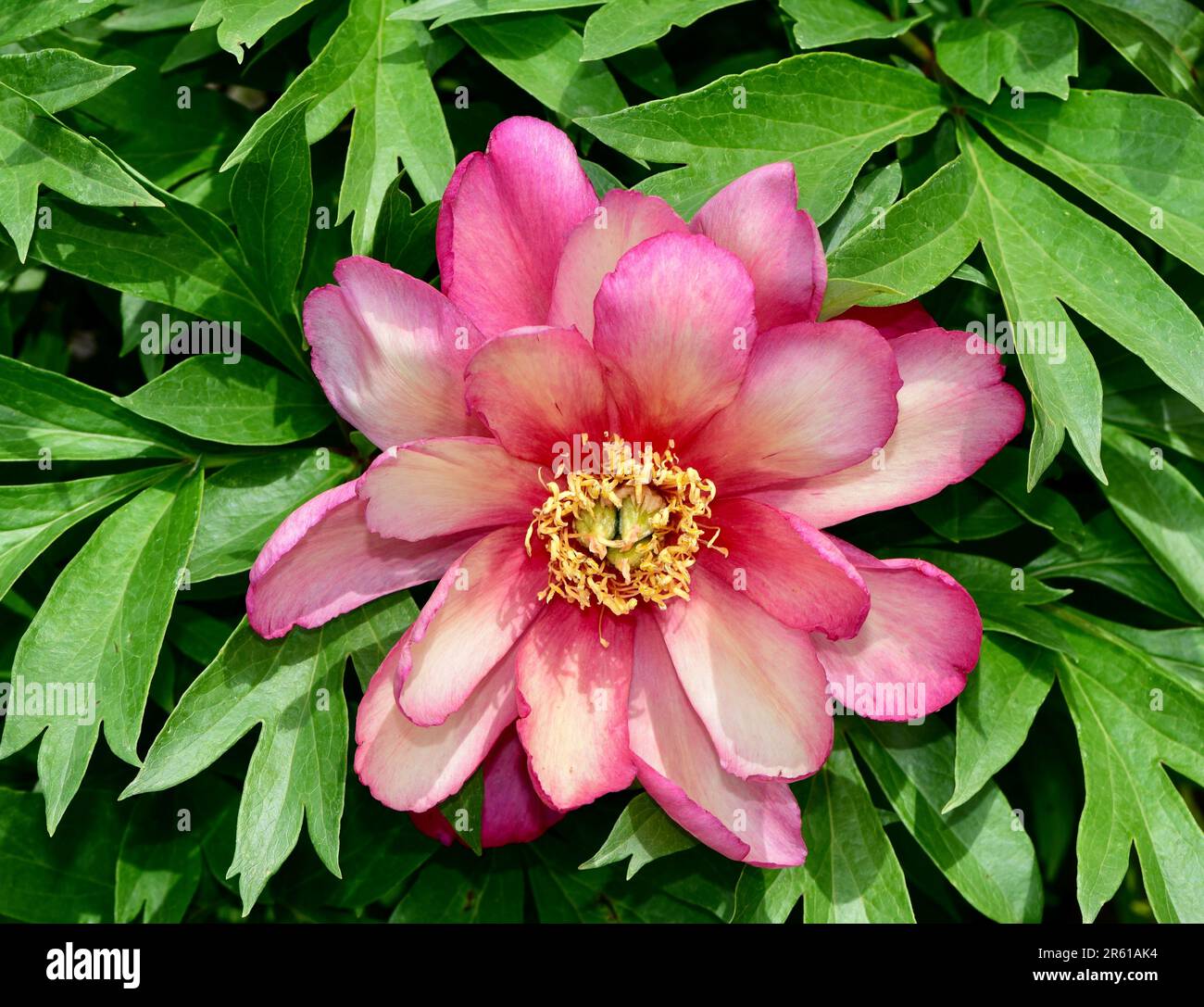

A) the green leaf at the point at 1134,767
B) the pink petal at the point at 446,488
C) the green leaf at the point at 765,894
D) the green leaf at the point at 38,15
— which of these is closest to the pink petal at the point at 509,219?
the pink petal at the point at 446,488

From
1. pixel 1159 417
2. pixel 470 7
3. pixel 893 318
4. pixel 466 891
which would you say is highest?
pixel 470 7

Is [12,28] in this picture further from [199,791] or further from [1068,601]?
[1068,601]

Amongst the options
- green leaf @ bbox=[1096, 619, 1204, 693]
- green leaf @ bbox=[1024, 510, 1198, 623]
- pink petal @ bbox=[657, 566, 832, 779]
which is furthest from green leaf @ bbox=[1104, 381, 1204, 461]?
pink petal @ bbox=[657, 566, 832, 779]

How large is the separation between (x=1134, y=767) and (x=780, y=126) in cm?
81

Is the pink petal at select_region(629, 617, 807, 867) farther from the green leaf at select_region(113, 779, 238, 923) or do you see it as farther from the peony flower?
the green leaf at select_region(113, 779, 238, 923)

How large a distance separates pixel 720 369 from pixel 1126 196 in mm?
530

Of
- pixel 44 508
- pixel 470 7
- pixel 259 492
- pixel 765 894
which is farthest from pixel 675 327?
pixel 44 508

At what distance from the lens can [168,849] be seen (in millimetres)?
1469

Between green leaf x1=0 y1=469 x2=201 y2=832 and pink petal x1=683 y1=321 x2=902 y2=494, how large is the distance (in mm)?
575

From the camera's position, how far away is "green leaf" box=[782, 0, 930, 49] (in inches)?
49.3

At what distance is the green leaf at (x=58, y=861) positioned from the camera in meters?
1.46

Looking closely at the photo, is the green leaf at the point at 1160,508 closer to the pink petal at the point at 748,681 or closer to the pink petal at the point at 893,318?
the pink petal at the point at 893,318

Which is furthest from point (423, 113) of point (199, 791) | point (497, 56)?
point (199, 791)

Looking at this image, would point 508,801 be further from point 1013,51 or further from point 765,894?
point 1013,51
